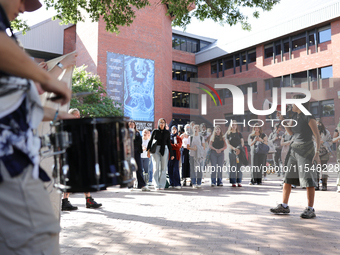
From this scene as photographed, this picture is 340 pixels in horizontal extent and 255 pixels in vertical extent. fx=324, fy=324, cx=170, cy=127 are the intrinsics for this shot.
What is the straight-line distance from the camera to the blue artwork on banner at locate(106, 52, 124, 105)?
3505 cm

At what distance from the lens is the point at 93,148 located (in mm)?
1845

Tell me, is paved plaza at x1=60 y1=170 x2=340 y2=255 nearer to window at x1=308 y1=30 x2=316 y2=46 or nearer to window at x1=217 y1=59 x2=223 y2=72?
window at x1=308 y1=30 x2=316 y2=46

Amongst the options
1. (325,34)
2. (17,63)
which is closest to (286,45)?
(325,34)

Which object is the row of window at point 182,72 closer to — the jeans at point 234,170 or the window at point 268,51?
the window at point 268,51

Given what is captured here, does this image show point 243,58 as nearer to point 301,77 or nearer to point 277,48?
point 277,48

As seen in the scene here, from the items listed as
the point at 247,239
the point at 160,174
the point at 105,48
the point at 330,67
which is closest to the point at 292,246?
the point at 247,239

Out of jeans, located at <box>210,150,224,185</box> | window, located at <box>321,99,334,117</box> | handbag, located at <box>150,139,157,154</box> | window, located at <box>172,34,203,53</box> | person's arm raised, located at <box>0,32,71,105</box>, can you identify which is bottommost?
jeans, located at <box>210,150,224,185</box>

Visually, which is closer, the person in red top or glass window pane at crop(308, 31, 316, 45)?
the person in red top

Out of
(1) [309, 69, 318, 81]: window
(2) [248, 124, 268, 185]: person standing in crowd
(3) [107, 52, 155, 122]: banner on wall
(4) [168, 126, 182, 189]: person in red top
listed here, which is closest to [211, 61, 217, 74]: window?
(3) [107, 52, 155, 122]: banner on wall

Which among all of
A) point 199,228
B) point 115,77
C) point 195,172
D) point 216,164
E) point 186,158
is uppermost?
point 115,77

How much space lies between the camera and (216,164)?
457 inches

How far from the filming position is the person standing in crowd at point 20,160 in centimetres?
136

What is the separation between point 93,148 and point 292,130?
4.93 meters

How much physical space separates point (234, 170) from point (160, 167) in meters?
2.88
